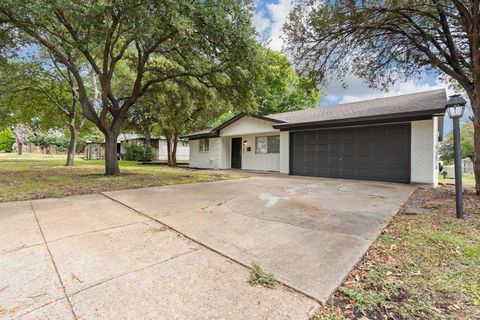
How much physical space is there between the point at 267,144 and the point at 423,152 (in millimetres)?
7497

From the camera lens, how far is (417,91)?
11.9 m

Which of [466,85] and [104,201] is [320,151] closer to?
[466,85]

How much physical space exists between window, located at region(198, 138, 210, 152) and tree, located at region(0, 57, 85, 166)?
8.42 meters

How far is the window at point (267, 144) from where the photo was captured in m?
13.4

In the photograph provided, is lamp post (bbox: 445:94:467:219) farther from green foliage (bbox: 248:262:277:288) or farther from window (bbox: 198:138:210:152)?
window (bbox: 198:138:210:152)

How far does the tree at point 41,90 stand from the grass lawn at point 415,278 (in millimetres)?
16698

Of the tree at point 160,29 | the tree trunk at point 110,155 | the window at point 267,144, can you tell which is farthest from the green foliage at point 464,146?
the tree trunk at point 110,155

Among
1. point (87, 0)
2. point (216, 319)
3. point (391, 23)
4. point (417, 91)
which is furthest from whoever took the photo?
point (417, 91)

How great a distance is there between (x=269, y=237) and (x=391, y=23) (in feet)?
23.4

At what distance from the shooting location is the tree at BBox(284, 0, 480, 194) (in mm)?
6020

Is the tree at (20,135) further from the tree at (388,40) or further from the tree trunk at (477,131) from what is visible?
the tree trunk at (477,131)

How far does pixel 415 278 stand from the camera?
→ 7.45 ft

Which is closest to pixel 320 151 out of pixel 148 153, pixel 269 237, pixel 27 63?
pixel 269 237

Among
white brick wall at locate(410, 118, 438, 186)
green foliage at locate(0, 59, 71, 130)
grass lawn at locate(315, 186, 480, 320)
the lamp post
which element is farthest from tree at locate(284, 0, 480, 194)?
green foliage at locate(0, 59, 71, 130)
